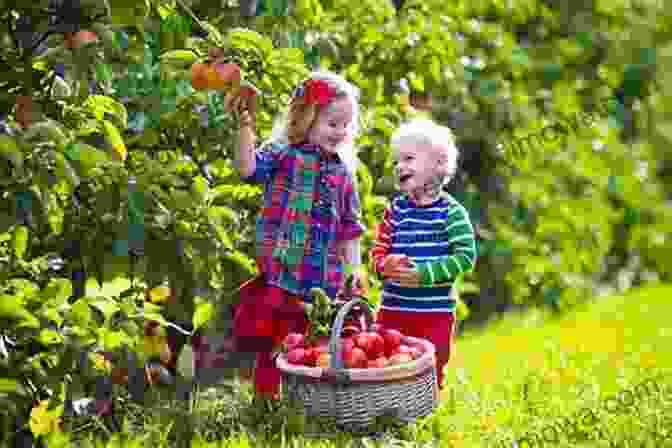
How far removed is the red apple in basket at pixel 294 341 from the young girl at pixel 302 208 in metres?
0.15

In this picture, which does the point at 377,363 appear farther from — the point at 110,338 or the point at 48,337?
the point at 48,337

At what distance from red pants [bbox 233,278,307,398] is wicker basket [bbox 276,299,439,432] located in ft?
1.06

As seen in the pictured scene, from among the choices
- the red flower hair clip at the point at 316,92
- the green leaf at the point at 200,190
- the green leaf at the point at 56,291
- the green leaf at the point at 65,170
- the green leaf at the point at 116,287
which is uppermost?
the red flower hair clip at the point at 316,92

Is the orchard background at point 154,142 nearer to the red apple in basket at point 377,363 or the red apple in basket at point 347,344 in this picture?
the red apple in basket at point 347,344

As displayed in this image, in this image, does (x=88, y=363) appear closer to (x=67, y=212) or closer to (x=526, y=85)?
(x=67, y=212)

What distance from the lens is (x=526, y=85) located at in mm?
7910

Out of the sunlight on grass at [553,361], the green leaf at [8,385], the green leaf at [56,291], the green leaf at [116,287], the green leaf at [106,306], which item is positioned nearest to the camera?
the green leaf at [8,385]

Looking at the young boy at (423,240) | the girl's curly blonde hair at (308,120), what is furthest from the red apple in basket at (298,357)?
the girl's curly blonde hair at (308,120)

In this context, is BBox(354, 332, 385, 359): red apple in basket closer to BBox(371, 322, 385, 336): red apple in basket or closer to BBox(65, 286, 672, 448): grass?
BBox(371, 322, 385, 336): red apple in basket

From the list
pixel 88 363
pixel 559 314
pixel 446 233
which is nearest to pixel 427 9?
pixel 446 233

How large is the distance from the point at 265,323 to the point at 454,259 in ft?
2.26

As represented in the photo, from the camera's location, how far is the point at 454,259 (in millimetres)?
4281

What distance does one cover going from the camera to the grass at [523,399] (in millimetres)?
3891

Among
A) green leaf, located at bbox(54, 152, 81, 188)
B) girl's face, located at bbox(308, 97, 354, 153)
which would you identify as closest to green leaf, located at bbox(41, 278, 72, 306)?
green leaf, located at bbox(54, 152, 81, 188)
